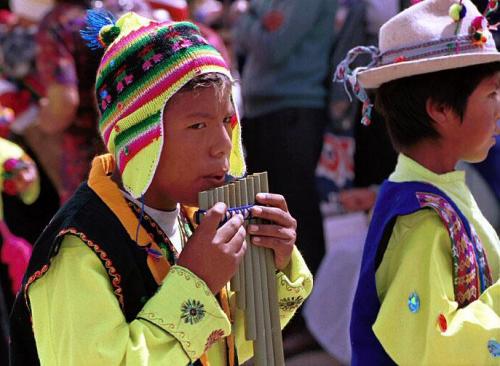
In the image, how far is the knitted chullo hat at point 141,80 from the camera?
8.77ft

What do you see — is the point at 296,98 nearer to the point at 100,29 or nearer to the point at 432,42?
the point at 432,42

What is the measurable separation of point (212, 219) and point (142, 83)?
40 centimetres

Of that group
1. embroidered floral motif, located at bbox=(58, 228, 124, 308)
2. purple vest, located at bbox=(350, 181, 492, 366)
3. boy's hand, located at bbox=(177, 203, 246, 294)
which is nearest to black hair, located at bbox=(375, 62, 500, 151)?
purple vest, located at bbox=(350, 181, 492, 366)

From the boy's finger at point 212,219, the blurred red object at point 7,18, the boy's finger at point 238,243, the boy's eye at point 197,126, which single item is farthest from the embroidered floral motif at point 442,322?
the blurred red object at point 7,18

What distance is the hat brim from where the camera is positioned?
3.11m

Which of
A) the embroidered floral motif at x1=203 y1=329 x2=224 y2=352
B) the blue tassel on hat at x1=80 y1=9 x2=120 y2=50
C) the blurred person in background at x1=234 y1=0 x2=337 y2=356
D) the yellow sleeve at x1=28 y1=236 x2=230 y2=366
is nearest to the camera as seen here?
the yellow sleeve at x1=28 y1=236 x2=230 y2=366

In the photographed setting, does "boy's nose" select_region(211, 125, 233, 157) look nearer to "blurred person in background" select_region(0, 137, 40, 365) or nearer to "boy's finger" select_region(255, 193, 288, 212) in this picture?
"boy's finger" select_region(255, 193, 288, 212)

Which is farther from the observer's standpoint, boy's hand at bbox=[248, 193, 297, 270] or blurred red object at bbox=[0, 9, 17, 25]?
blurred red object at bbox=[0, 9, 17, 25]

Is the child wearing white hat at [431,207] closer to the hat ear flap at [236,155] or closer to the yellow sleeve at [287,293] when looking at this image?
the yellow sleeve at [287,293]

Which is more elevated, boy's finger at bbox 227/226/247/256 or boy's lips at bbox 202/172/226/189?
boy's lips at bbox 202/172/226/189

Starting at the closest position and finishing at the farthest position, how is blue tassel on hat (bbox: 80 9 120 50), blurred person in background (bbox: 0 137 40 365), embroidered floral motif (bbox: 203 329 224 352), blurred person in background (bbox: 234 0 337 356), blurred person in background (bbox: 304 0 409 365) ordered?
embroidered floral motif (bbox: 203 329 224 352) < blue tassel on hat (bbox: 80 9 120 50) < blurred person in background (bbox: 0 137 40 365) < blurred person in background (bbox: 304 0 409 365) < blurred person in background (bbox: 234 0 337 356)

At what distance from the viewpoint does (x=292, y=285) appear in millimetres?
2902

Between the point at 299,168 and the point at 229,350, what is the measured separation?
3283 mm

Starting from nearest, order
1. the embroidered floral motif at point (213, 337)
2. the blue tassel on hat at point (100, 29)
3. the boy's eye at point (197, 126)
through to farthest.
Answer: the embroidered floral motif at point (213, 337) < the boy's eye at point (197, 126) < the blue tassel on hat at point (100, 29)
